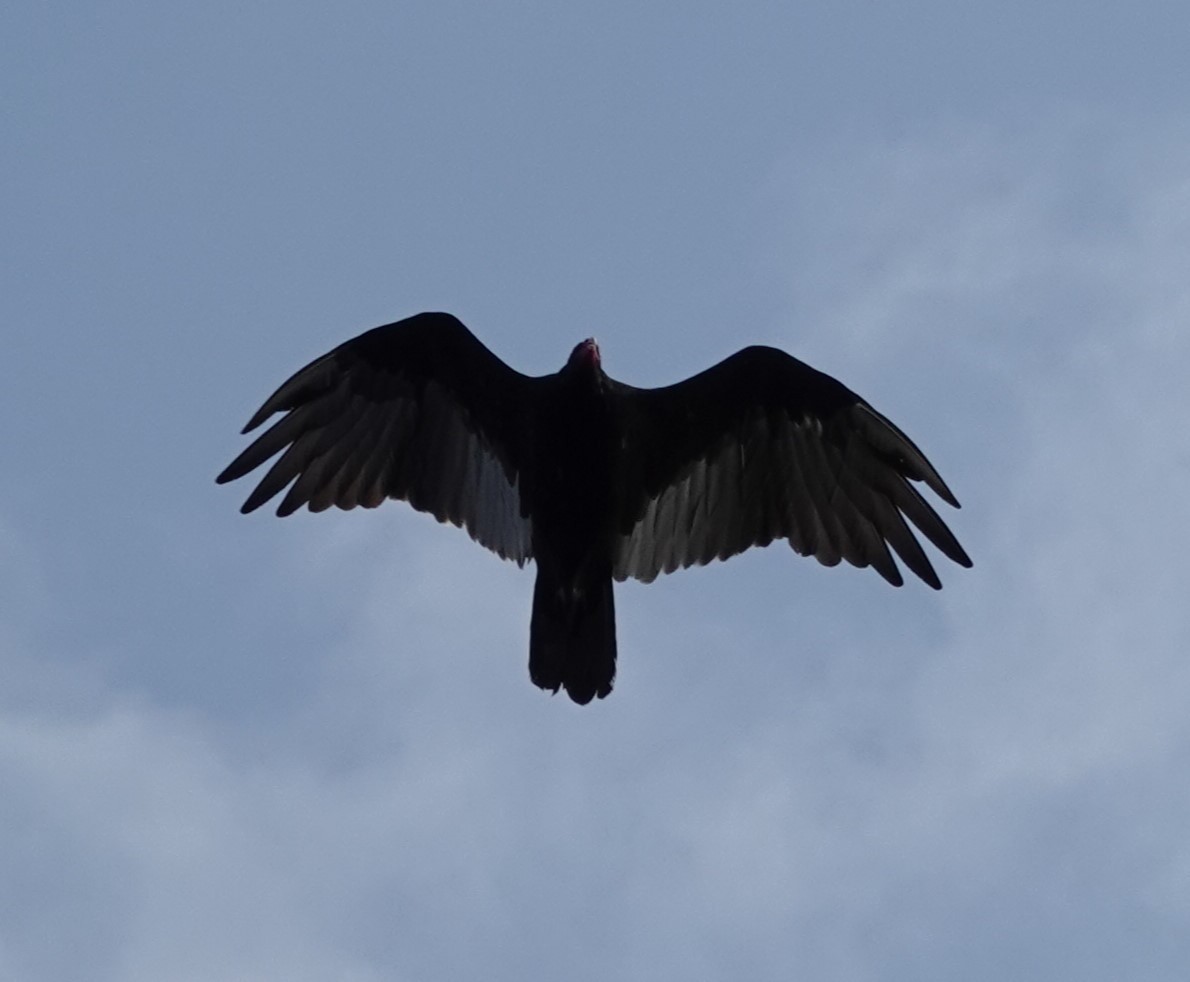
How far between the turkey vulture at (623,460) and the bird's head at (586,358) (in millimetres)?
301

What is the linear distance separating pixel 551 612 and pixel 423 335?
6.02ft

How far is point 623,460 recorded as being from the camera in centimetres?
817

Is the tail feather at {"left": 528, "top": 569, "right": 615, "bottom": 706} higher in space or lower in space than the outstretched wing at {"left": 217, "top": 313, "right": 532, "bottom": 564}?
lower

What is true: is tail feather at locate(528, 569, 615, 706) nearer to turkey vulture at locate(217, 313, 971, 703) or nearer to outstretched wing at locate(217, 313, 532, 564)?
turkey vulture at locate(217, 313, 971, 703)

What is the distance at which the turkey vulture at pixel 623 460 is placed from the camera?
318 inches

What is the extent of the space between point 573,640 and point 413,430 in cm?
169

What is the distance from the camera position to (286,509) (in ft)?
26.7

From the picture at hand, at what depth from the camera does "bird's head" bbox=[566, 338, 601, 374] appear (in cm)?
762

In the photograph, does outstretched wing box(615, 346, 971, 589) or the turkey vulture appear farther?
outstretched wing box(615, 346, 971, 589)

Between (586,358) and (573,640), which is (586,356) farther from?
(573,640)

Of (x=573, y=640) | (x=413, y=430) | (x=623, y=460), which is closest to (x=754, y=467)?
(x=623, y=460)

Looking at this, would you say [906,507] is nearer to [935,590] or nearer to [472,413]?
[935,590]

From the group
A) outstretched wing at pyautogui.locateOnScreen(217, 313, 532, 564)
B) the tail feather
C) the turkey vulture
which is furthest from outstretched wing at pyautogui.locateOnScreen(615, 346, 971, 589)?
outstretched wing at pyautogui.locateOnScreen(217, 313, 532, 564)

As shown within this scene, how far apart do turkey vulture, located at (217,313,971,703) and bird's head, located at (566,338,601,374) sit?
0.30 m
